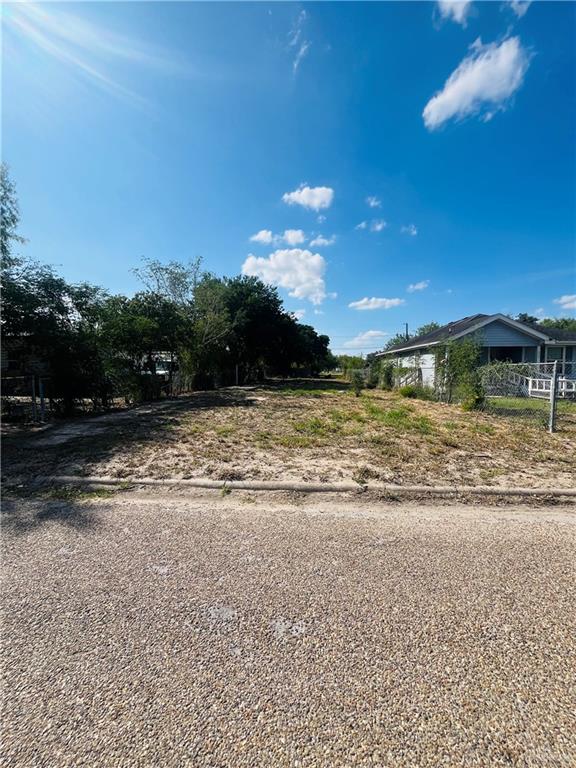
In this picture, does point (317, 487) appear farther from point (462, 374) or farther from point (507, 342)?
point (507, 342)

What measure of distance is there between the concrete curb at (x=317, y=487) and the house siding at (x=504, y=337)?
49.9 ft

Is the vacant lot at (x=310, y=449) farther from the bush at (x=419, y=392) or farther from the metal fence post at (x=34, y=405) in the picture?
the bush at (x=419, y=392)

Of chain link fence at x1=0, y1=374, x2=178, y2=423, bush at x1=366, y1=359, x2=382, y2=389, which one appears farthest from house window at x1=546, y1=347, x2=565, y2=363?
chain link fence at x1=0, y1=374, x2=178, y2=423

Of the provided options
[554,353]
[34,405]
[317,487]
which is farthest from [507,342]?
[34,405]

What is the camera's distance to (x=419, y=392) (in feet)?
44.1

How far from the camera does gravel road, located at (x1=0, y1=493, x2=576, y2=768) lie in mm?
1218

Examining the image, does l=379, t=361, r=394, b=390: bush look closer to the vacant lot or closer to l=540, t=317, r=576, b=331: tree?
the vacant lot

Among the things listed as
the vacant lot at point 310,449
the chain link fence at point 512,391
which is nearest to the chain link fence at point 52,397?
the vacant lot at point 310,449

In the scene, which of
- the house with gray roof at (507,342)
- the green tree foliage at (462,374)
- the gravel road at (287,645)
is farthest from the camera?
the house with gray roof at (507,342)

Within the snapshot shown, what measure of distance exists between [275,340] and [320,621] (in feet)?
81.1

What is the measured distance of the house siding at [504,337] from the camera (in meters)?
16.5

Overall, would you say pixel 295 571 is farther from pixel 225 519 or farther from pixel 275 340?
pixel 275 340

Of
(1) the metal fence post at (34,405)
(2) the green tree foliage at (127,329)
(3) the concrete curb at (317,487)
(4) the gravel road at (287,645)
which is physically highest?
(2) the green tree foliage at (127,329)

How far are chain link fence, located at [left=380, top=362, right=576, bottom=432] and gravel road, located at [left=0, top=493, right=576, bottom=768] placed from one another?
6237 millimetres
